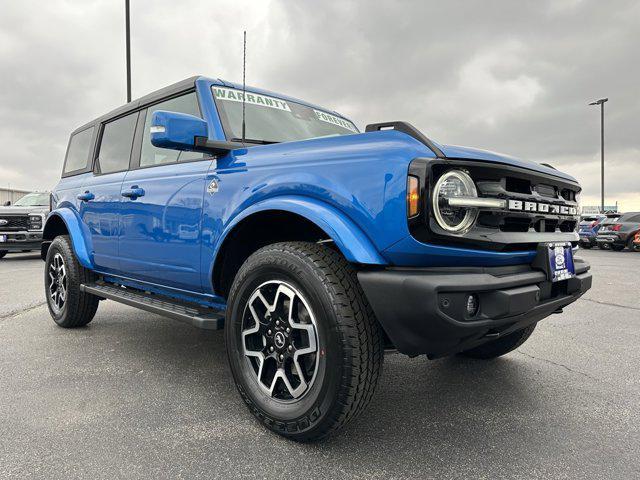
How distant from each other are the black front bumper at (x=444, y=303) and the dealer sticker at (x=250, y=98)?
5.68 ft

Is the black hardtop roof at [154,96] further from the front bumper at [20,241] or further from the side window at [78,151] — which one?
the front bumper at [20,241]

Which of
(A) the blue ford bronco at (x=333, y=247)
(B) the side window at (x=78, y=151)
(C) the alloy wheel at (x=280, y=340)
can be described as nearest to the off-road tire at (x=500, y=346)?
(A) the blue ford bronco at (x=333, y=247)

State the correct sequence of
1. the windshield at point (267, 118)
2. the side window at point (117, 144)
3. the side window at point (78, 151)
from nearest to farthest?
the windshield at point (267, 118), the side window at point (117, 144), the side window at point (78, 151)

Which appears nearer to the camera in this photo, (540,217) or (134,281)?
(540,217)

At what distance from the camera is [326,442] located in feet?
6.90

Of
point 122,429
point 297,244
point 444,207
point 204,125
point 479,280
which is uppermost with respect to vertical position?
point 204,125

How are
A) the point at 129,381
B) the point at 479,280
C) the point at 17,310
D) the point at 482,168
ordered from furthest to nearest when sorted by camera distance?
the point at 17,310
the point at 129,381
the point at 482,168
the point at 479,280

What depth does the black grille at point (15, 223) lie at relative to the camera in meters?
11.4

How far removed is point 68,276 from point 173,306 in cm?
170

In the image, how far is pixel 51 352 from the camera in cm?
348

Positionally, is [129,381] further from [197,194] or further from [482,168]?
[482,168]

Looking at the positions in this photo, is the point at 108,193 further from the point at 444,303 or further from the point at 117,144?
the point at 444,303

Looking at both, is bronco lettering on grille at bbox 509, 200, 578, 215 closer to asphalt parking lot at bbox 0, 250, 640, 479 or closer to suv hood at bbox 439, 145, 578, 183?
suv hood at bbox 439, 145, 578, 183

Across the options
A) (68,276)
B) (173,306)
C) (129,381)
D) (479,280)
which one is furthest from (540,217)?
(68,276)
